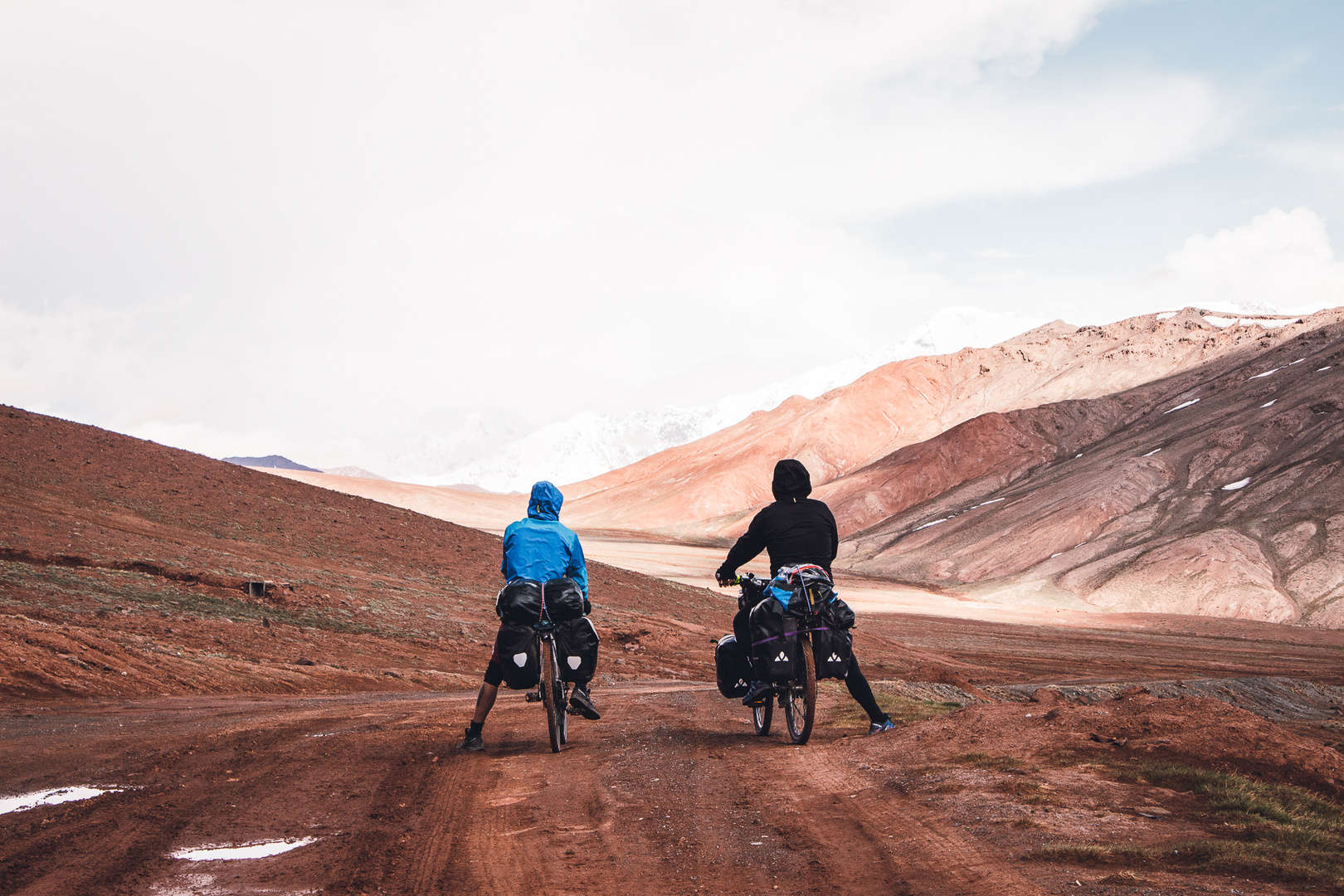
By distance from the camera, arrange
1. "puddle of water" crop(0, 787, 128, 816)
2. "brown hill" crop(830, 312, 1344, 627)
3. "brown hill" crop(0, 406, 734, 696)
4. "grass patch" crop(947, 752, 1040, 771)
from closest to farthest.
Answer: "puddle of water" crop(0, 787, 128, 816)
"grass patch" crop(947, 752, 1040, 771)
"brown hill" crop(0, 406, 734, 696)
"brown hill" crop(830, 312, 1344, 627)

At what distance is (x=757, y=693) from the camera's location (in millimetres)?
8883

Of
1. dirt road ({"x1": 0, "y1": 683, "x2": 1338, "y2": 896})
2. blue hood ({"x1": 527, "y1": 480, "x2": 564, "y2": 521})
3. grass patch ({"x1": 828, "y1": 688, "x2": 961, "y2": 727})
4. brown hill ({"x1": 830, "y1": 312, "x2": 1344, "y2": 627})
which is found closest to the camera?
dirt road ({"x1": 0, "y1": 683, "x2": 1338, "y2": 896})

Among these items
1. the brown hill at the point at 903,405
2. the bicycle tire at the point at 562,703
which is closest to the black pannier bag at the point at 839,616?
the bicycle tire at the point at 562,703

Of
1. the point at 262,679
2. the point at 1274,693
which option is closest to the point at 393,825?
the point at 262,679

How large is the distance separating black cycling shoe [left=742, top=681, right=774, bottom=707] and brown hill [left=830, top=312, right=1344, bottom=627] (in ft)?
168

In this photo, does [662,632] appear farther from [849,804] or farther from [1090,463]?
[1090,463]

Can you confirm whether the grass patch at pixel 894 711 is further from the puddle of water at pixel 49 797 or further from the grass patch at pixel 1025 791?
the puddle of water at pixel 49 797

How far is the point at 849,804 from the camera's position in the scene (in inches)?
249

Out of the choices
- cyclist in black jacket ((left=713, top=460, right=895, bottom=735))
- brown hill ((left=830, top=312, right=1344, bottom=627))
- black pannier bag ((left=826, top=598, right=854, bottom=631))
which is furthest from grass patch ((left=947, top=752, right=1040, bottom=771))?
brown hill ((left=830, top=312, right=1344, bottom=627))

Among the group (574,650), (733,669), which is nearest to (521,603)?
(574,650)

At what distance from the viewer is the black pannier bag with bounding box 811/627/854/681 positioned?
848 cm

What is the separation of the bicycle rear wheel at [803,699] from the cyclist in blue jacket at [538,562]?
1.66 m

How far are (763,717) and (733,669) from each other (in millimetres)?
600

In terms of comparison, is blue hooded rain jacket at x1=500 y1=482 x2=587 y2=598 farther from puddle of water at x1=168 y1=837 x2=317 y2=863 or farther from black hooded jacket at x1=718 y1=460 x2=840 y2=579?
puddle of water at x1=168 y1=837 x2=317 y2=863
